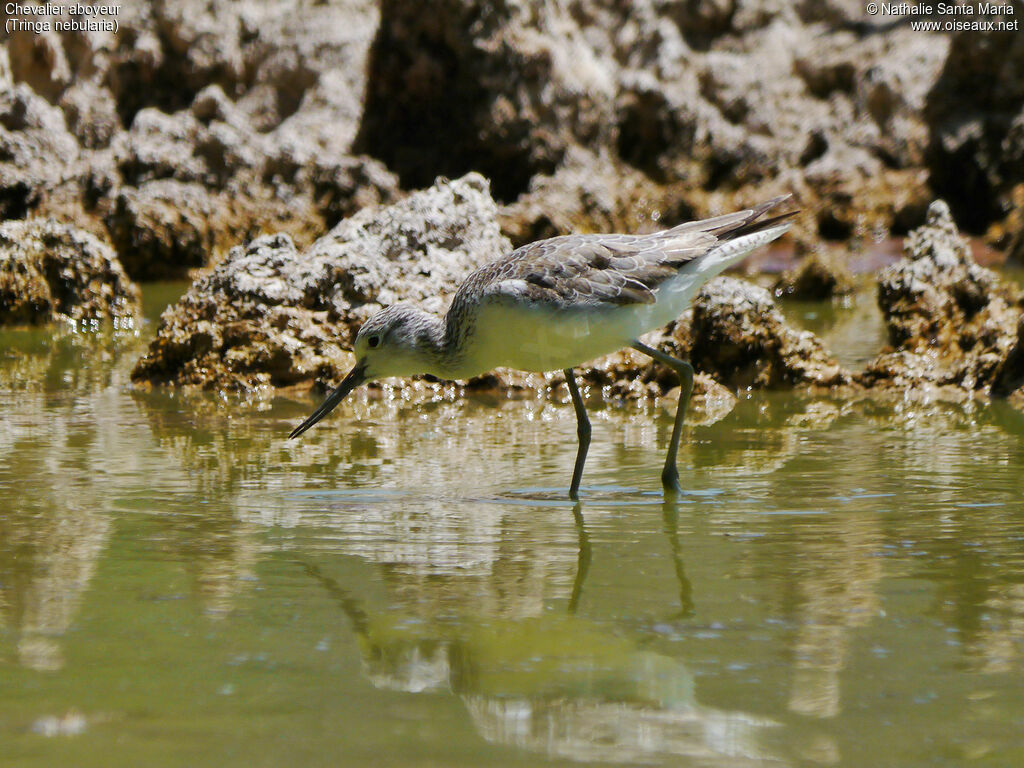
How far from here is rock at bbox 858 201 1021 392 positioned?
31.8 ft

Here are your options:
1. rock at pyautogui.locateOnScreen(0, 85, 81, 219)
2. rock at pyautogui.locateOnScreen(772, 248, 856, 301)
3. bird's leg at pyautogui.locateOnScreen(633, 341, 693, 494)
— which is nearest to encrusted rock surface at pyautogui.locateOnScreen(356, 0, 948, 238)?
rock at pyautogui.locateOnScreen(772, 248, 856, 301)

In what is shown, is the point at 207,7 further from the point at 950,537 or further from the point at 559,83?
the point at 950,537

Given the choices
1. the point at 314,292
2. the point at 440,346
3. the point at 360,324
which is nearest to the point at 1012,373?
the point at 440,346

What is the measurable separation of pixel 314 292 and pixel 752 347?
11.4ft

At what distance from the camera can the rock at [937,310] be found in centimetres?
969

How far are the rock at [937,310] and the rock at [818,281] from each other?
397 cm

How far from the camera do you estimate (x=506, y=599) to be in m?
4.59

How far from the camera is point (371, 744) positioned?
335 cm

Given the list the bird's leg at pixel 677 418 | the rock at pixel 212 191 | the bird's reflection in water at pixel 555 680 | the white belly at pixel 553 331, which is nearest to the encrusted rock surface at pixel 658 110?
the rock at pixel 212 191

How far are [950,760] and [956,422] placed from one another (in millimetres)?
5349

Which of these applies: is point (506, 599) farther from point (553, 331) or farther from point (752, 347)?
point (752, 347)

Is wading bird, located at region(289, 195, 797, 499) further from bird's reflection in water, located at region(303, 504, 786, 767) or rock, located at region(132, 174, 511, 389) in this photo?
rock, located at region(132, 174, 511, 389)

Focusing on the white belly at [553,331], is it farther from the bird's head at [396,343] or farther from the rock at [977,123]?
the rock at [977,123]

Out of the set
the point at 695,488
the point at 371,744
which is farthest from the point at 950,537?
the point at 371,744
